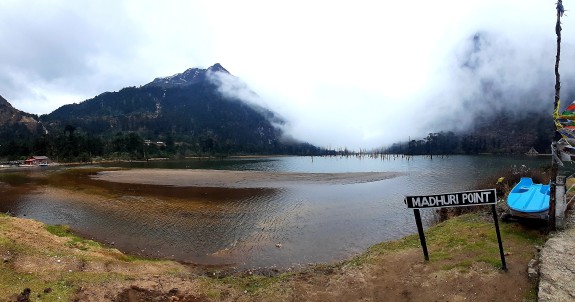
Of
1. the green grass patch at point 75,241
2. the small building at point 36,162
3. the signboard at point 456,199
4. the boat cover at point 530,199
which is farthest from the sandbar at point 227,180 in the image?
the small building at point 36,162

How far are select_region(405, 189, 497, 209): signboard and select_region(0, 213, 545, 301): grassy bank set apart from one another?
2.41 m

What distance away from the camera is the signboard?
12.1m

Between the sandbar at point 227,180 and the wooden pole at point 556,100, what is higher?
the wooden pole at point 556,100

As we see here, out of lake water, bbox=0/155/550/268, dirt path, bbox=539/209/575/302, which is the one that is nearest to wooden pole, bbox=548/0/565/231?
dirt path, bbox=539/209/575/302

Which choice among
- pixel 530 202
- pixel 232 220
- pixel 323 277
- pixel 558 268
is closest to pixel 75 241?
pixel 232 220

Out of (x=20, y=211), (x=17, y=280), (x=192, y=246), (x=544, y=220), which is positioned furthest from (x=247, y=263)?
(x=20, y=211)

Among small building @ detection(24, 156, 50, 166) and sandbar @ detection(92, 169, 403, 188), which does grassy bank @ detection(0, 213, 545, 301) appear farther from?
small building @ detection(24, 156, 50, 166)

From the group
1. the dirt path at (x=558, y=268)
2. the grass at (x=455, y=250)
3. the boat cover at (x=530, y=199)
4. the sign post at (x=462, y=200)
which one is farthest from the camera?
the boat cover at (x=530, y=199)

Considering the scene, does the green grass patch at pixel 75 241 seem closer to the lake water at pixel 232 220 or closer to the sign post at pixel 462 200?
the lake water at pixel 232 220

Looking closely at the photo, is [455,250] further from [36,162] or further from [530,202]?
[36,162]

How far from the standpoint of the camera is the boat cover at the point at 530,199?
51.6ft

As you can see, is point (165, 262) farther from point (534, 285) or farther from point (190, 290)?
point (534, 285)

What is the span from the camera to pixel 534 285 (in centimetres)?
1047

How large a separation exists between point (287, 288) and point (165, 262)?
9.40 m
